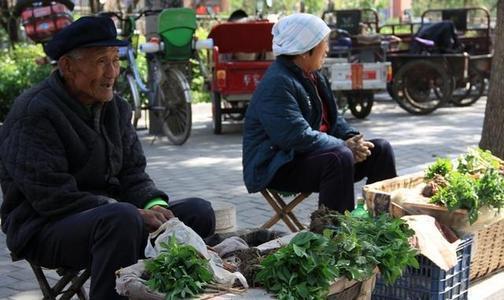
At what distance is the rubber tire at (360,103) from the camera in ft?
38.8

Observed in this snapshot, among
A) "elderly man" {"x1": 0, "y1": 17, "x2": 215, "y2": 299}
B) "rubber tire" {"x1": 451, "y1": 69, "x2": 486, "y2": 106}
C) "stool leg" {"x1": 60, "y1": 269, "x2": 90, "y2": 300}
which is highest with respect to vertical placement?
"elderly man" {"x1": 0, "y1": 17, "x2": 215, "y2": 299}

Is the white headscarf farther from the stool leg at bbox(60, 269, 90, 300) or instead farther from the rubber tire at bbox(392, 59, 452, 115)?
the rubber tire at bbox(392, 59, 452, 115)

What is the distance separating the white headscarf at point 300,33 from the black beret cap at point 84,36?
4.88 ft

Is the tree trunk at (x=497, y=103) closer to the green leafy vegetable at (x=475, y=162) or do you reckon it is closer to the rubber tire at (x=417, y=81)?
the green leafy vegetable at (x=475, y=162)

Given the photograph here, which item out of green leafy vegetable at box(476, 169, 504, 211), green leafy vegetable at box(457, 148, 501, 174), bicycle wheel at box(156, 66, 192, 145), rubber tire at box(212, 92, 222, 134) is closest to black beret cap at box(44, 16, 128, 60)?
green leafy vegetable at box(476, 169, 504, 211)

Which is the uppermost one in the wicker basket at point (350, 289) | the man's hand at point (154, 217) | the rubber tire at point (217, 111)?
the man's hand at point (154, 217)

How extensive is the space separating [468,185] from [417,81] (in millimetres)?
9082

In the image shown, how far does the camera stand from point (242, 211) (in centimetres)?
609

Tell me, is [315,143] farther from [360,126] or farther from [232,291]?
[360,126]

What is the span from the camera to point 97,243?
2938 millimetres

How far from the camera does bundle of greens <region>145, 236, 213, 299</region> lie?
257 centimetres

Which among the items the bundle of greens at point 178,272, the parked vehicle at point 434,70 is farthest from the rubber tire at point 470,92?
the bundle of greens at point 178,272

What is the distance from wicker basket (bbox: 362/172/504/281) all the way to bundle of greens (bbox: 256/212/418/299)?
625 millimetres

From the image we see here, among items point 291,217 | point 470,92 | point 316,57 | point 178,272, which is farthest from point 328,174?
point 470,92
